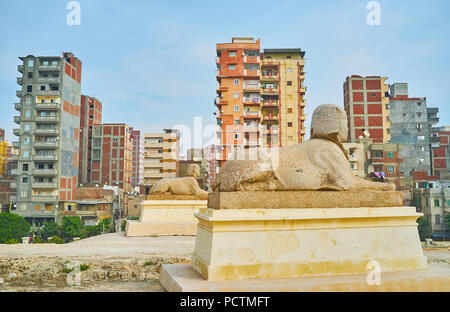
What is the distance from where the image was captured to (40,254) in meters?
7.77

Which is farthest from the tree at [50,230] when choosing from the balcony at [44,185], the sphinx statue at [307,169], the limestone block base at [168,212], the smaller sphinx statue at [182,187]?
the sphinx statue at [307,169]

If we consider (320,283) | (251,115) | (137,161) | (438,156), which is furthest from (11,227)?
(438,156)

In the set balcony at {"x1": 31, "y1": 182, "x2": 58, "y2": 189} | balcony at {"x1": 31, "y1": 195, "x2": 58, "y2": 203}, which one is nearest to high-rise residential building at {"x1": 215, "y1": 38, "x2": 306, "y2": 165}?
balcony at {"x1": 31, "y1": 182, "x2": 58, "y2": 189}

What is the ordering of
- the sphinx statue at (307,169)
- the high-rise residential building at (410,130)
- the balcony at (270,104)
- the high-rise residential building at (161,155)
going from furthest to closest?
the high-rise residential building at (161,155) < the high-rise residential building at (410,130) < the balcony at (270,104) < the sphinx statue at (307,169)

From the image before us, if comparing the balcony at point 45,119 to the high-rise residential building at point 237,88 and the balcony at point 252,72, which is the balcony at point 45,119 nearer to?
the high-rise residential building at point 237,88

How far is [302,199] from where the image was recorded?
194 inches

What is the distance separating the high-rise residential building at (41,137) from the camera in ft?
132

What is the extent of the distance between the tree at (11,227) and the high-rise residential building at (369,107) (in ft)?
120

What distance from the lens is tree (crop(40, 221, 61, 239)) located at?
36.8 meters

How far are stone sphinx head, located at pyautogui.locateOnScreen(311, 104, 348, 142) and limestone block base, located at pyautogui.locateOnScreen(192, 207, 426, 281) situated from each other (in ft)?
3.99

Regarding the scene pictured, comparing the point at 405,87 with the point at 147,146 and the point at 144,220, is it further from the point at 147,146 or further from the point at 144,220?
the point at 144,220

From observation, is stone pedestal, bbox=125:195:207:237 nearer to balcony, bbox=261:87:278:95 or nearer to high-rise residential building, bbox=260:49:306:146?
high-rise residential building, bbox=260:49:306:146

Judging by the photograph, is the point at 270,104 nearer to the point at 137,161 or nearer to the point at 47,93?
the point at 47,93

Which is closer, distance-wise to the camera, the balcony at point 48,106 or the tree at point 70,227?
the tree at point 70,227
